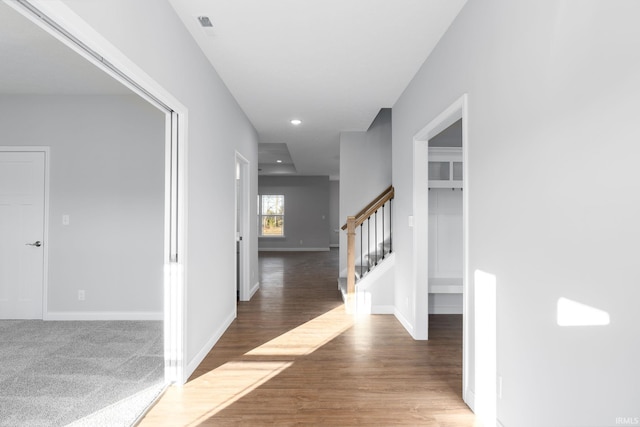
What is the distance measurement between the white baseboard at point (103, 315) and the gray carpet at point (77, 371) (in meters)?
0.11

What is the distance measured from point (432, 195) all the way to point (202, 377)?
10.8 ft

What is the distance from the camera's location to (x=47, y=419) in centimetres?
204

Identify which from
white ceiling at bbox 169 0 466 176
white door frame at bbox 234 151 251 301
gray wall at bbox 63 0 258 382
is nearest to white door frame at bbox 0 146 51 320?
gray wall at bbox 63 0 258 382

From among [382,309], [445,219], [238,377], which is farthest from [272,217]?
[238,377]

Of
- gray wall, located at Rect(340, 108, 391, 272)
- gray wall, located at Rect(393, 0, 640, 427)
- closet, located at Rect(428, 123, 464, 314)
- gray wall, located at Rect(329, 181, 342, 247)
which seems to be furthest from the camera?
gray wall, located at Rect(329, 181, 342, 247)

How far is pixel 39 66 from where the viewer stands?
3178 millimetres

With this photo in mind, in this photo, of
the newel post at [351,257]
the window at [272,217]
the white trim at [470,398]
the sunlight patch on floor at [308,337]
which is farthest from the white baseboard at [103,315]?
the window at [272,217]

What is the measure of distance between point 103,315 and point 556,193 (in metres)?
4.59

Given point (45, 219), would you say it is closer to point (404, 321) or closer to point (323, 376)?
point (323, 376)

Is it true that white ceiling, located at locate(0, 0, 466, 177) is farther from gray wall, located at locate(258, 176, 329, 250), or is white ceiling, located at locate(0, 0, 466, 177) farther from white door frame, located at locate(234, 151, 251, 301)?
gray wall, located at locate(258, 176, 329, 250)

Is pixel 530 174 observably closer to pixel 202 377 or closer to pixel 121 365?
pixel 202 377

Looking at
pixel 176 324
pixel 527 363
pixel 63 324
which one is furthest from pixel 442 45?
pixel 63 324

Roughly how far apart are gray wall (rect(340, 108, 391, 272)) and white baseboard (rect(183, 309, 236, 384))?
2534 millimetres

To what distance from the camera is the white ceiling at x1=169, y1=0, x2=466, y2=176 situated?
7.43 ft
